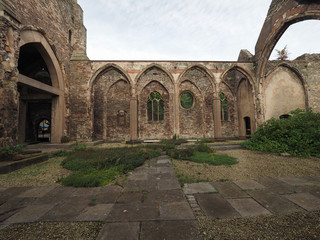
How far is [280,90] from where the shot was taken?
12258 millimetres

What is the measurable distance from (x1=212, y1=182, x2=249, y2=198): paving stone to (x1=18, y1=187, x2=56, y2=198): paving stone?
11.0 ft

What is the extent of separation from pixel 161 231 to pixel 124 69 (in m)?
11.0

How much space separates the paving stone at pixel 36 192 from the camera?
2.55 m

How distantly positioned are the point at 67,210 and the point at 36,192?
1.24 metres

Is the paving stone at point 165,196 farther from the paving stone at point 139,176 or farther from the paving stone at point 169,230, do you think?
the paving stone at point 139,176

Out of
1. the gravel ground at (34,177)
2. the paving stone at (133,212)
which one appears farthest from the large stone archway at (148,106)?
the paving stone at (133,212)

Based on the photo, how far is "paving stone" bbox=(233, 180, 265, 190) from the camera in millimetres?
2684

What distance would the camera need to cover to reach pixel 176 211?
1.94 m

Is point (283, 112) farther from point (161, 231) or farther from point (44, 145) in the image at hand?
point (44, 145)

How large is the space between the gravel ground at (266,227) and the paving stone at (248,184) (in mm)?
847

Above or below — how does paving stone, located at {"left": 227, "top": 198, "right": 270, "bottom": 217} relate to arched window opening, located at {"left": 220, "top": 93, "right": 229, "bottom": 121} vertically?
below

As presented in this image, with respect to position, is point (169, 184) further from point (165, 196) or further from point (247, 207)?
point (247, 207)

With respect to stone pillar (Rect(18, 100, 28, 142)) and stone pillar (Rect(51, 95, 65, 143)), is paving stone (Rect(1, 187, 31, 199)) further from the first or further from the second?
stone pillar (Rect(18, 100, 28, 142))

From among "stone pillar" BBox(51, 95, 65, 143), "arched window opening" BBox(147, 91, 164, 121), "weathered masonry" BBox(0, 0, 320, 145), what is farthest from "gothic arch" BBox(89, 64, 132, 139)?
"stone pillar" BBox(51, 95, 65, 143)
